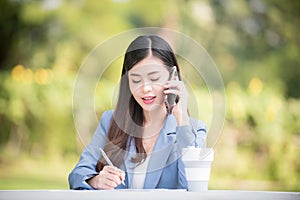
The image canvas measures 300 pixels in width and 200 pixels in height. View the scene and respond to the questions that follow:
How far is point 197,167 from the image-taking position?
4.50ft

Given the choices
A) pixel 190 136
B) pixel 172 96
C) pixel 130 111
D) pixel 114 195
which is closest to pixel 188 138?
pixel 190 136

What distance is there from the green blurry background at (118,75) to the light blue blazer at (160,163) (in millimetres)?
2484

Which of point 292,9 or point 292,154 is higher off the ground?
point 292,9

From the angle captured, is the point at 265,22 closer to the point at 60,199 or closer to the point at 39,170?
Answer: the point at 39,170

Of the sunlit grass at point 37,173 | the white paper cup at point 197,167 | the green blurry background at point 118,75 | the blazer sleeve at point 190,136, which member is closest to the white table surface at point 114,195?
the white paper cup at point 197,167

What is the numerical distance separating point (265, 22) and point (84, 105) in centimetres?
331

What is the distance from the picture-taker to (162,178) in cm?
161

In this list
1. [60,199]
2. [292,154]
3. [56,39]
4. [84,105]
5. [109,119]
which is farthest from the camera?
[56,39]

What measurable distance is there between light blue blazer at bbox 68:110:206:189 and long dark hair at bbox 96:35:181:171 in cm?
2

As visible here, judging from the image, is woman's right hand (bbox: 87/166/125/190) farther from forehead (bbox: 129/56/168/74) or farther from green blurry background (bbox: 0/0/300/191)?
green blurry background (bbox: 0/0/300/191)

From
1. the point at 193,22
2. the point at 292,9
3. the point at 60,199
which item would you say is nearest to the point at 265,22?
the point at 292,9

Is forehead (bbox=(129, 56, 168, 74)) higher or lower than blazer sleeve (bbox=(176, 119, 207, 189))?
higher

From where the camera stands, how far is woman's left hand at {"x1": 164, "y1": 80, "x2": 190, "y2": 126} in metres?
1.48

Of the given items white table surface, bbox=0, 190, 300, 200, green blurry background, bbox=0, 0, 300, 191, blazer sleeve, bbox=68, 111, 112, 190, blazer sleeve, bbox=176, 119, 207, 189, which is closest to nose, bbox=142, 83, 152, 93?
blazer sleeve, bbox=176, 119, 207, 189
